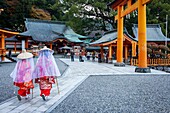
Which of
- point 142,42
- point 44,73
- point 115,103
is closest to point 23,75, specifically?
point 44,73

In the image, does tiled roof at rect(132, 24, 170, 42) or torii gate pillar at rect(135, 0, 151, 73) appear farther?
tiled roof at rect(132, 24, 170, 42)

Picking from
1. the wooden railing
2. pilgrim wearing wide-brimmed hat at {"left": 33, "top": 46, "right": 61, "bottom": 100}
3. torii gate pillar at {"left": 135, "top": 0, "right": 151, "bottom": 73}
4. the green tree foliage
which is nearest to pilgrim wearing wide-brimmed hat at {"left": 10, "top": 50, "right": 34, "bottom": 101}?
pilgrim wearing wide-brimmed hat at {"left": 33, "top": 46, "right": 61, "bottom": 100}

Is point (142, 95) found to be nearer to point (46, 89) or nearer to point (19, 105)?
point (46, 89)

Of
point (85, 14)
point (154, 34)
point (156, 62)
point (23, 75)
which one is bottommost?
point (156, 62)

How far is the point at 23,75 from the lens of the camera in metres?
5.21

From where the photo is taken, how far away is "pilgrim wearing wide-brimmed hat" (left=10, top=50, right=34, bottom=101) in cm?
521

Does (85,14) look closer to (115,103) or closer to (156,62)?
(156,62)

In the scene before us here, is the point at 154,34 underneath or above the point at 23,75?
above

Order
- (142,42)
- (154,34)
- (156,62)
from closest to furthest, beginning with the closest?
(142,42)
(156,62)
(154,34)

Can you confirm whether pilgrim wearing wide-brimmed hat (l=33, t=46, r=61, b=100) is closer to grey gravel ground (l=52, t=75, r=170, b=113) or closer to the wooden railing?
grey gravel ground (l=52, t=75, r=170, b=113)

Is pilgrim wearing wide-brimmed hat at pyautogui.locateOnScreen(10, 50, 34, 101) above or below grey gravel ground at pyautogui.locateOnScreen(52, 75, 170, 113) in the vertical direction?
above

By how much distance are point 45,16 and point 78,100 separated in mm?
40319

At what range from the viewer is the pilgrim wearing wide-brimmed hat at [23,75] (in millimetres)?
5211

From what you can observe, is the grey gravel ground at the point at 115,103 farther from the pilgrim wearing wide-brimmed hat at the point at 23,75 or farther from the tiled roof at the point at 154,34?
the tiled roof at the point at 154,34
